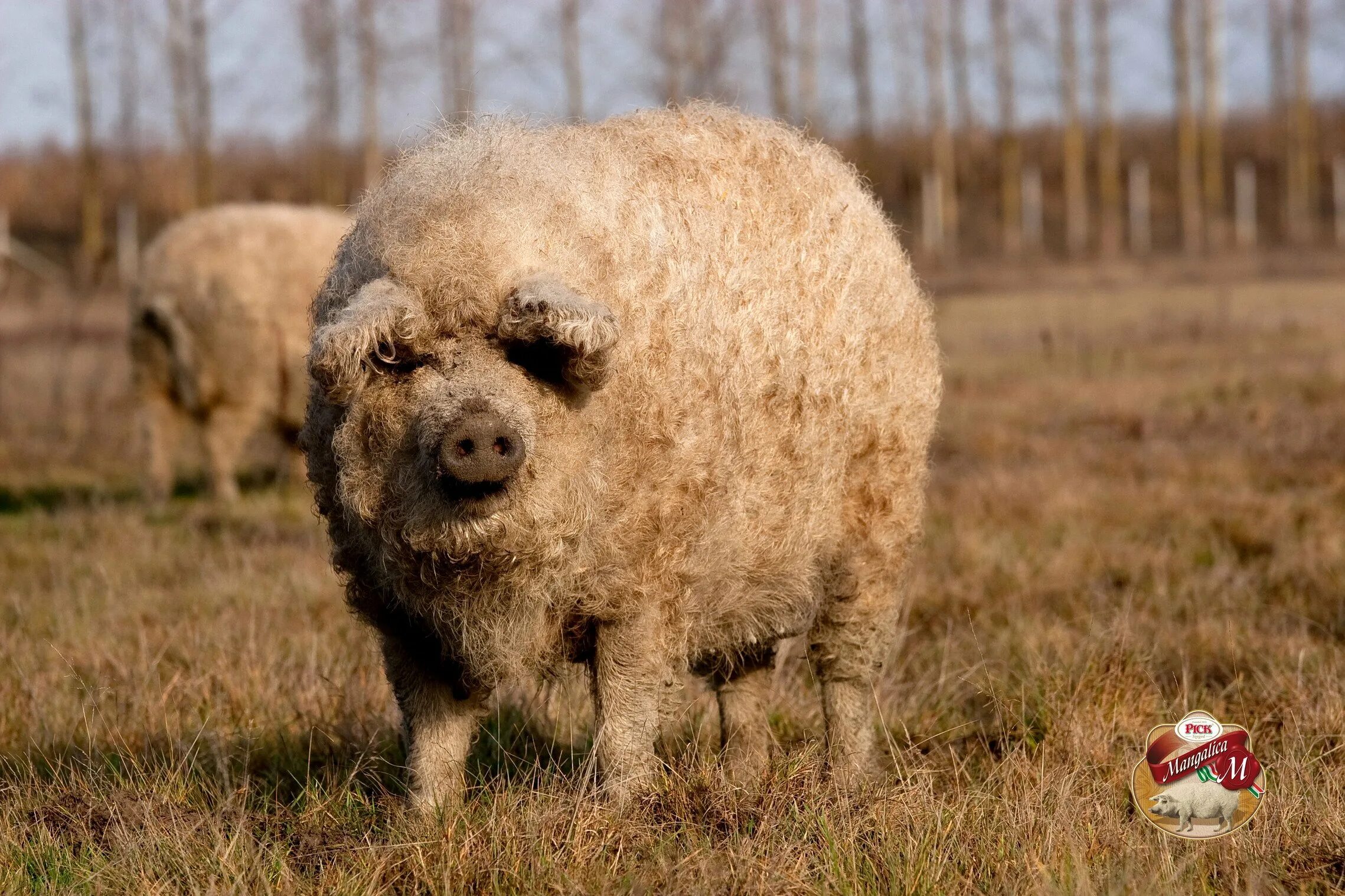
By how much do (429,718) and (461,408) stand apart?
3.50 ft

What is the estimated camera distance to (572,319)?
294 cm

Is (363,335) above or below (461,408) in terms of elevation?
above

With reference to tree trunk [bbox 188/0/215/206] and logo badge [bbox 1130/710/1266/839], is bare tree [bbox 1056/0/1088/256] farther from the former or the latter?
logo badge [bbox 1130/710/1266/839]

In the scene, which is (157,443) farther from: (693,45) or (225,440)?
(693,45)

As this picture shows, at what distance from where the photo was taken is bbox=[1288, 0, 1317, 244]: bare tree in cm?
3294

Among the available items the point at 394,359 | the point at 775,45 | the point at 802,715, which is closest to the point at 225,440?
the point at 802,715

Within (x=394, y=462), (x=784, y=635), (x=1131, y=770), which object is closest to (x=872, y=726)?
(x=784, y=635)

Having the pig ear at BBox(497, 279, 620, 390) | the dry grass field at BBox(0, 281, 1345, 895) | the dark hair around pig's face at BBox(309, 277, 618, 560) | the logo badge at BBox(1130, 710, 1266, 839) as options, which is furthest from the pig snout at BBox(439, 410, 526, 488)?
the logo badge at BBox(1130, 710, 1266, 839)

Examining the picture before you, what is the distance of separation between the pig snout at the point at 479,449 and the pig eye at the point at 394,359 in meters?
0.25

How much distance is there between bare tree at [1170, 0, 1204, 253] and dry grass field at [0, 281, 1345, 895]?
24050 mm

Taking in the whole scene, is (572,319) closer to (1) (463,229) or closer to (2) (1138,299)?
(1) (463,229)

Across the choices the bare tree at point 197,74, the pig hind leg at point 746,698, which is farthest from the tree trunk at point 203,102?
the pig hind leg at point 746,698

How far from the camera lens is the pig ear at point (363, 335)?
2.93 m

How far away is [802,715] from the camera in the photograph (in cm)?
470
